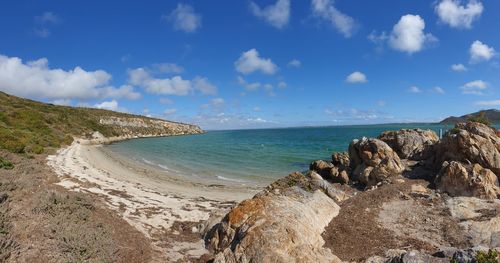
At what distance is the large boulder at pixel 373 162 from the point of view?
22203 mm

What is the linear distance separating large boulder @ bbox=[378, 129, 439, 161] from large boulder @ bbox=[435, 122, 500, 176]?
10.8 feet

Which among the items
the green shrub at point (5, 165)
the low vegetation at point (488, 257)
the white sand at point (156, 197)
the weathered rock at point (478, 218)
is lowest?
the white sand at point (156, 197)

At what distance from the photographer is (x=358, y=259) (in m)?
11.1

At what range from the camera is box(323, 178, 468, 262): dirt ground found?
1194 centimetres

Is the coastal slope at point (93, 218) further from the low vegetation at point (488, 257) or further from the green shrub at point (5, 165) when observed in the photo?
the low vegetation at point (488, 257)

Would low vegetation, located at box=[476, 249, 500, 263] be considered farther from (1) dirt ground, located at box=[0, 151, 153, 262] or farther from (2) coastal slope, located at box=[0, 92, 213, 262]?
(1) dirt ground, located at box=[0, 151, 153, 262]

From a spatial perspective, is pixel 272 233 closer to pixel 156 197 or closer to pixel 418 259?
pixel 418 259

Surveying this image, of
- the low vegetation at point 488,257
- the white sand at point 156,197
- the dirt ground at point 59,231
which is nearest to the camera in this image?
the low vegetation at point 488,257

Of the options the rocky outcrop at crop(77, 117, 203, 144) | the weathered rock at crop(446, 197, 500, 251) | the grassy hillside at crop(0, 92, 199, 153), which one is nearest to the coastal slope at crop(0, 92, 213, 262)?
the grassy hillside at crop(0, 92, 199, 153)

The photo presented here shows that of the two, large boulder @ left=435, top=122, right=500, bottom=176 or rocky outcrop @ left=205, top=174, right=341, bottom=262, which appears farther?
large boulder @ left=435, top=122, right=500, bottom=176

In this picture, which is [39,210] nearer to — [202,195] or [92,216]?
[92,216]

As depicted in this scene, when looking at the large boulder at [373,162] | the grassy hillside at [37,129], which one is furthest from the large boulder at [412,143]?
the grassy hillside at [37,129]

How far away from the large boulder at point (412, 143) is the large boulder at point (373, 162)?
287 cm

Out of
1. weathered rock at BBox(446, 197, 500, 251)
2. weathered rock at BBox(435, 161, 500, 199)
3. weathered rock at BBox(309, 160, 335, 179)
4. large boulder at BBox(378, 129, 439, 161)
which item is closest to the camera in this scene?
weathered rock at BBox(446, 197, 500, 251)
